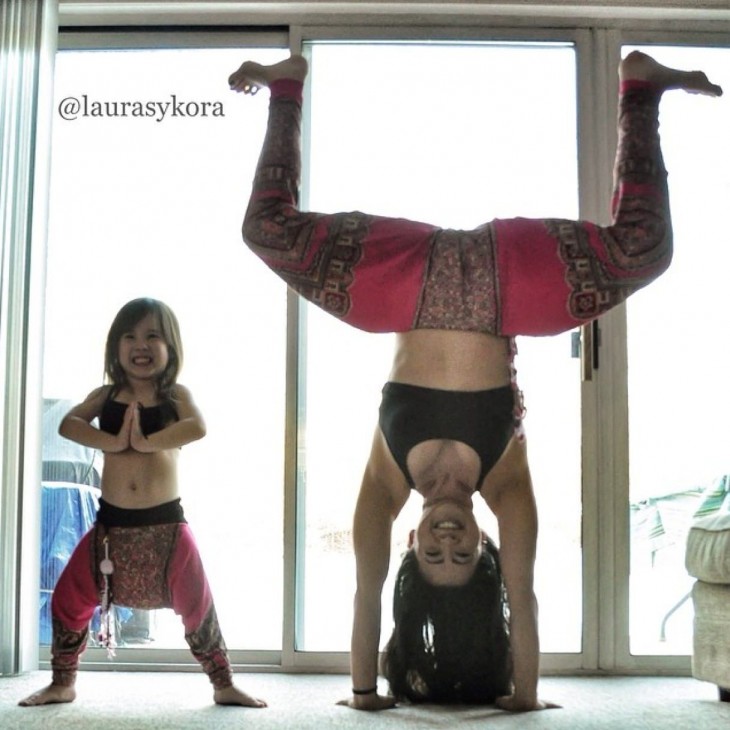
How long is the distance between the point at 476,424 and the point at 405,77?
3.85ft

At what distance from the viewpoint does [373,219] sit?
2.16 m

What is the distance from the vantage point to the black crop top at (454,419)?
218 centimetres

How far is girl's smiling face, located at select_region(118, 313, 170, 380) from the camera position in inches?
93.6

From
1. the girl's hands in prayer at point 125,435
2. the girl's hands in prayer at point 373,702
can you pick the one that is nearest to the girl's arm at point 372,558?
the girl's hands in prayer at point 373,702

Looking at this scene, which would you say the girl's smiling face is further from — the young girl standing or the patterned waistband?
the patterned waistband

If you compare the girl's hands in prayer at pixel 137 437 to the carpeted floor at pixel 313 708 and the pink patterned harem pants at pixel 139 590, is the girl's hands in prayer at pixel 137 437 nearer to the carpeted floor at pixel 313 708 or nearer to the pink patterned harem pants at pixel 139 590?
the pink patterned harem pants at pixel 139 590

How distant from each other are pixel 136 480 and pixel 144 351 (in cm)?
29

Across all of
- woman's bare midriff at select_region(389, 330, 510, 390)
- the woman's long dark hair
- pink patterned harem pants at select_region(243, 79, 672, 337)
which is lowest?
the woman's long dark hair

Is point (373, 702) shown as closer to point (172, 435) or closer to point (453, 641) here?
point (453, 641)

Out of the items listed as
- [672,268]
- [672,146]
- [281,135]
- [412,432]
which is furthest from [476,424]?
[672,146]

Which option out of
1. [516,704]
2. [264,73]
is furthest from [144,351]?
[516,704]

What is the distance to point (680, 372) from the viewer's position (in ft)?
9.35

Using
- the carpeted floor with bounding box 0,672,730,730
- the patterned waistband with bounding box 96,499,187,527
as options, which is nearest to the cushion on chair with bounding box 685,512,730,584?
the carpeted floor with bounding box 0,672,730,730

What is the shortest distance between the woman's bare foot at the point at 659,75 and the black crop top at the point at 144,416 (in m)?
1.25
